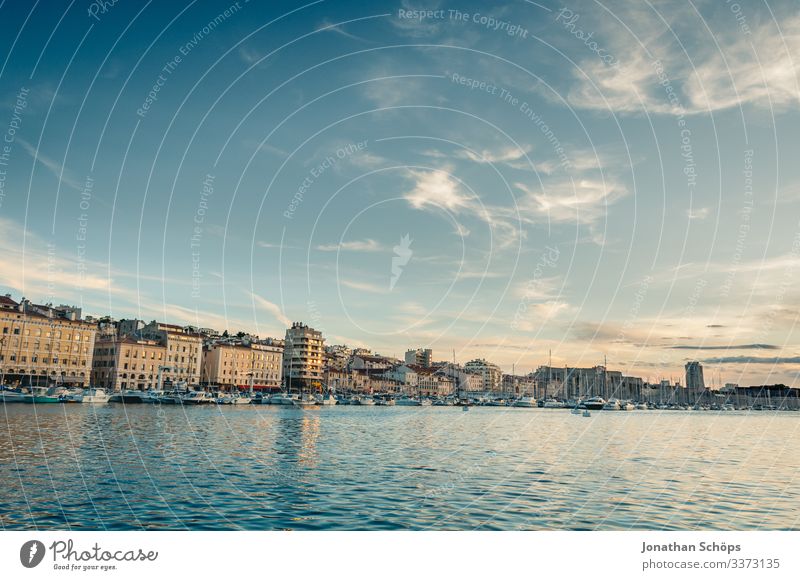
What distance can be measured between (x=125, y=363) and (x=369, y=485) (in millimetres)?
93146

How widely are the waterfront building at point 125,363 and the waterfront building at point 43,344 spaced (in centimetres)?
450

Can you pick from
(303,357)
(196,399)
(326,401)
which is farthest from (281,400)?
(303,357)

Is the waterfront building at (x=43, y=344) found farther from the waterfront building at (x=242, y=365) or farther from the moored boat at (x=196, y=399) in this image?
the waterfront building at (x=242, y=365)

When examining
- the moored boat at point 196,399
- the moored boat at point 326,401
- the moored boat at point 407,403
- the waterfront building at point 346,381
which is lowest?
the moored boat at point 407,403

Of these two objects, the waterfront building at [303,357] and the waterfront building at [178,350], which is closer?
the waterfront building at [178,350]

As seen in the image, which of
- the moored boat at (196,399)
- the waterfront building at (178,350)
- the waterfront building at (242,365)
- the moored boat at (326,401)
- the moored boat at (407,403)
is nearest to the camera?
the moored boat at (196,399)

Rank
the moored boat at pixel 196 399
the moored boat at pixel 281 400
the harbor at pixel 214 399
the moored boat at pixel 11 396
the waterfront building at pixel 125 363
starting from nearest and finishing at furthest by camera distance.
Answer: the moored boat at pixel 11 396 → the harbor at pixel 214 399 → the moored boat at pixel 196 399 → the moored boat at pixel 281 400 → the waterfront building at pixel 125 363

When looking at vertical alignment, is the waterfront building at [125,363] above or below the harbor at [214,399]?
above

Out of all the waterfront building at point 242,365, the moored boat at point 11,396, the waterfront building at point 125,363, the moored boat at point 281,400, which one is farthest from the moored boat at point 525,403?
the moored boat at point 11,396

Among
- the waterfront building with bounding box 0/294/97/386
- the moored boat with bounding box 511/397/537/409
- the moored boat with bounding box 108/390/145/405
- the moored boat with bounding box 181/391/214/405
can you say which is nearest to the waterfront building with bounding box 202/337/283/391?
the waterfront building with bounding box 0/294/97/386

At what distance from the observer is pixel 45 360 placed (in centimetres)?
8925

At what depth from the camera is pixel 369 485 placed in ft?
68.7

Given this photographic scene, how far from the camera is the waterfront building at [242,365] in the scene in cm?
12064
